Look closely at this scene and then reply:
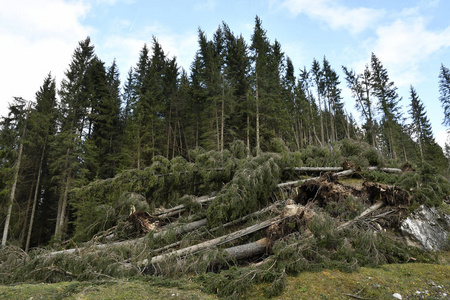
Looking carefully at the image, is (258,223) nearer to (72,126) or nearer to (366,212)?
(366,212)

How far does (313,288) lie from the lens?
2996 millimetres

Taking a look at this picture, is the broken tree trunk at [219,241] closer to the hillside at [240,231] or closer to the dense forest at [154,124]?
the hillside at [240,231]

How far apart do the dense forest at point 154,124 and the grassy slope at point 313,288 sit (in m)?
4.11

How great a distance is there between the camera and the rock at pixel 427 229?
4.56 metres

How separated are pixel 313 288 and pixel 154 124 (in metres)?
14.4

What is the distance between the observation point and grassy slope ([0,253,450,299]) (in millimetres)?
2840

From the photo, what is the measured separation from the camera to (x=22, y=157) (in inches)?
523

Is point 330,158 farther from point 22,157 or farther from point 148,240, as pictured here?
point 22,157

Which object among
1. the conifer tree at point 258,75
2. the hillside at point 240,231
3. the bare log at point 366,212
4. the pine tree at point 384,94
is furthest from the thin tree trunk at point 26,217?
the pine tree at point 384,94

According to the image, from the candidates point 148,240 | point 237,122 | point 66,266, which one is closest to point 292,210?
point 148,240

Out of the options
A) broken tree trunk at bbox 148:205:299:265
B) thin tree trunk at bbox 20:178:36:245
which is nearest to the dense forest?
thin tree trunk at bbox 20:178:36:245

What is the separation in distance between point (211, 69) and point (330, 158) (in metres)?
10.6

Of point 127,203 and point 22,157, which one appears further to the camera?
point 22,157

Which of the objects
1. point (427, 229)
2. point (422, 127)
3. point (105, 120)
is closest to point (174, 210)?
point (427, 229)
